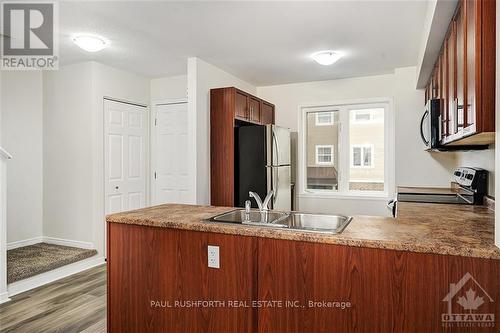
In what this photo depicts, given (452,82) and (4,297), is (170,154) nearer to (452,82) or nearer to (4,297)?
(4,297)

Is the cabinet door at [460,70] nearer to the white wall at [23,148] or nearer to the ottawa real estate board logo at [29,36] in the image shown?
the ottawa real estate board logo at [29,36]

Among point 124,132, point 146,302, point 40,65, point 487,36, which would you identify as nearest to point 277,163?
point 124,132

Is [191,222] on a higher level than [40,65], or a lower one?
lower

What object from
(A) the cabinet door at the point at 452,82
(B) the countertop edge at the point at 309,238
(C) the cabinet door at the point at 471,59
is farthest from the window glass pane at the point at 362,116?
(B) the countertop edge at the point at 309,238

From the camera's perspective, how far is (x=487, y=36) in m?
1.31

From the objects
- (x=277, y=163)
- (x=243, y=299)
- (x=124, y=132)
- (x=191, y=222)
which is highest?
(x=124, y=132)

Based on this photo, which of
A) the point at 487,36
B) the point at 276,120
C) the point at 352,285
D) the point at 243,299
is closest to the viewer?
the point at 487,36

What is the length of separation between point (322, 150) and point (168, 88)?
2476 mm

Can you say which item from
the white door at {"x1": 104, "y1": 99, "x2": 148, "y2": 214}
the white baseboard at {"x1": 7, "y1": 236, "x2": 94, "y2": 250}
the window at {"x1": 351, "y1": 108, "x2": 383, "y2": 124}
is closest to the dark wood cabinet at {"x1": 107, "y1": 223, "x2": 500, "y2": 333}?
the white baseboard at {"x1": 7, "y1": 236, "x2": 94, "y2": 250}

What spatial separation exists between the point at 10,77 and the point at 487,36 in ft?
15.4

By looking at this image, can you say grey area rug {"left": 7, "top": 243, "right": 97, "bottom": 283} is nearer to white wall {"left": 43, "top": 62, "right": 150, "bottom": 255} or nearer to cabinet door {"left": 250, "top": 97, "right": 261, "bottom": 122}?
white wall {"left": 43, "top": 62, "right": 150, "bottom": 255}

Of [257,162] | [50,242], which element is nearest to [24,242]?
[50,242]

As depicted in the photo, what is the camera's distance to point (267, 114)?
490 cm

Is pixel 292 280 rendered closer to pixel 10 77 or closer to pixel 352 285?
pixel 352 285
